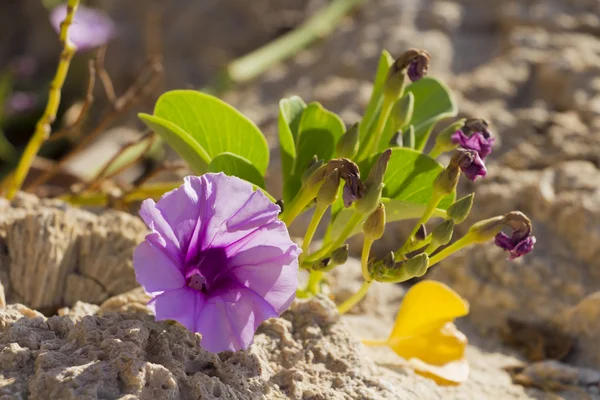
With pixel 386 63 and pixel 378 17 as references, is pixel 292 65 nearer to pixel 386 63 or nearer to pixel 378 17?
pixel 378 17

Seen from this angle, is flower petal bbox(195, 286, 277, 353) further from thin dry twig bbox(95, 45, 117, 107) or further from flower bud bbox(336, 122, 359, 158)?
thin dry twig bbox(95, 45, 117, 107)

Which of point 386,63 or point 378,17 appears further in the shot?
point 378,17

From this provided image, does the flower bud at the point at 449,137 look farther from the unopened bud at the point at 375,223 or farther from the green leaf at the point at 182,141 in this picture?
the green leaf at the point at 182,141

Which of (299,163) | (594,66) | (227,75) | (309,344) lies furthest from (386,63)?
(227,75)

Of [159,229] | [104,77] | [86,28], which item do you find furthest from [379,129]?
[86,28]

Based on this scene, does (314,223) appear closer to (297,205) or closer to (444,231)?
(297,205)

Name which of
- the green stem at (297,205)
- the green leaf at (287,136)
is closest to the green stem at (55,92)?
the green leaf at (287,136)
